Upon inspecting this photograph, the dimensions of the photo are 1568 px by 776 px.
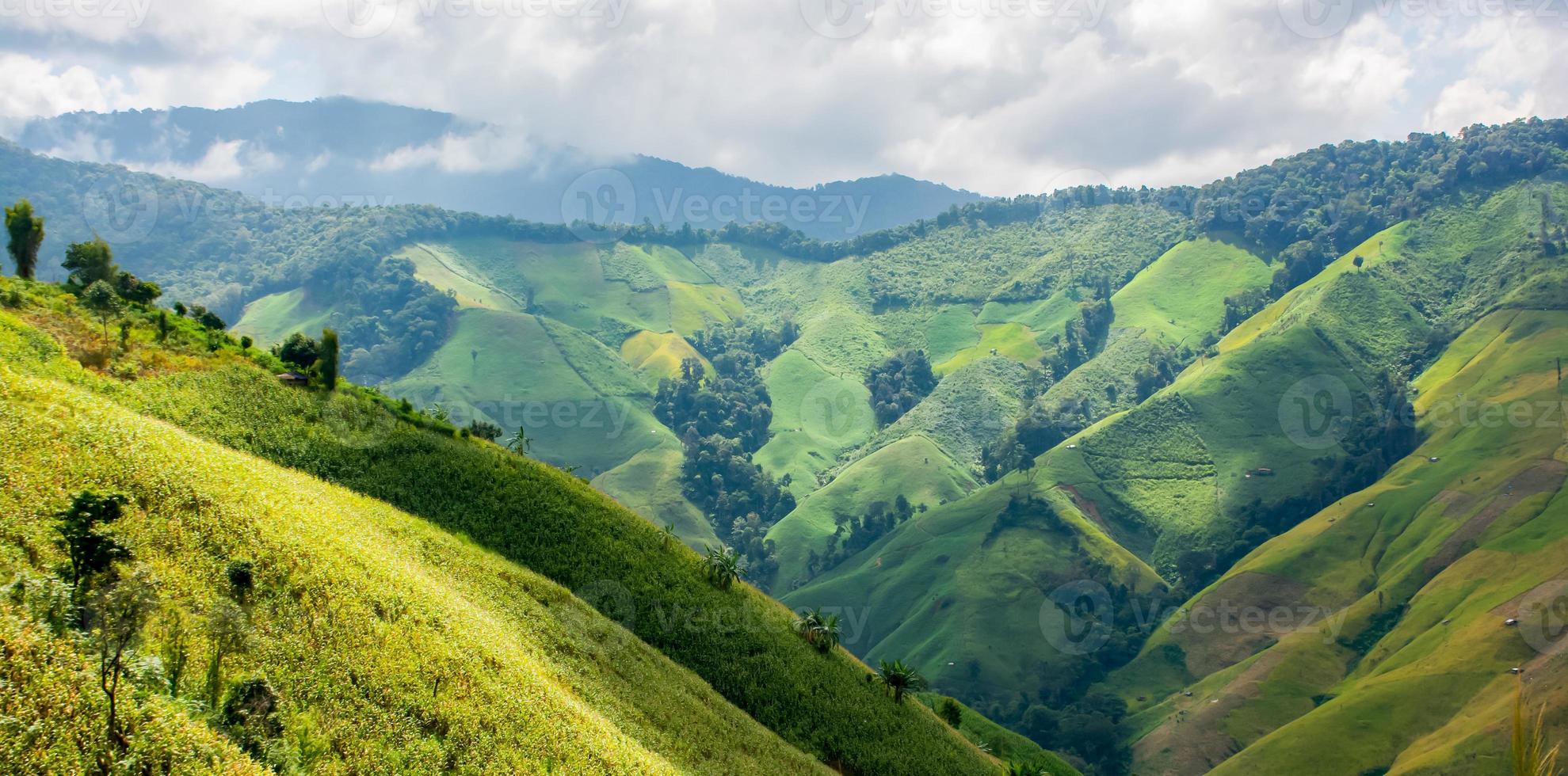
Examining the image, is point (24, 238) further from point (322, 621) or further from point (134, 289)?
point (322, 621)

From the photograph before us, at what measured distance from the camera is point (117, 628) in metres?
35.8

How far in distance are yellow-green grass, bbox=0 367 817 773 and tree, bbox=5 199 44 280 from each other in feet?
160

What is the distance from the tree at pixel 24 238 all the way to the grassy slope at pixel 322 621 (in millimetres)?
36229

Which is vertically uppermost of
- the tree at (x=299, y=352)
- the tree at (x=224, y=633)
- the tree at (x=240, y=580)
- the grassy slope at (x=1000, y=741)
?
the tree at (x=299, y=352)

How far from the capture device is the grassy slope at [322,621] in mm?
41656

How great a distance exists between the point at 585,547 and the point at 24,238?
61.1 m

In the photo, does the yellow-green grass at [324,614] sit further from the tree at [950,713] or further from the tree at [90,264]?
the tree at [950,713]

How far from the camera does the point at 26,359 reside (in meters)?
68.4

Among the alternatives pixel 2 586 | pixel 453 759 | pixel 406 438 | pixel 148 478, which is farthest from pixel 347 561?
pixel 406 438

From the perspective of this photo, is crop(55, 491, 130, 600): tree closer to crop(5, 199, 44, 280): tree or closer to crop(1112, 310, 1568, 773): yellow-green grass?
crop(5, 199, 44, 280): tree

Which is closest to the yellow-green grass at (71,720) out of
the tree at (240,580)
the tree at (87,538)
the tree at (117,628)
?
the tree at (117,628)

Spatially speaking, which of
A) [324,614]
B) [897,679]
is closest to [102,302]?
[324,614]

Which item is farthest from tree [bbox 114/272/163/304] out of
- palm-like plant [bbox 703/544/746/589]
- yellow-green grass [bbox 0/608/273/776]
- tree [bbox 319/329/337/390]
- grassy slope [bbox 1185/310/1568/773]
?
grassy slope [bbox 1185/310/1568/773]

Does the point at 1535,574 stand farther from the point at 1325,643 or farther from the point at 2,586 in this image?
the point at 2,586
